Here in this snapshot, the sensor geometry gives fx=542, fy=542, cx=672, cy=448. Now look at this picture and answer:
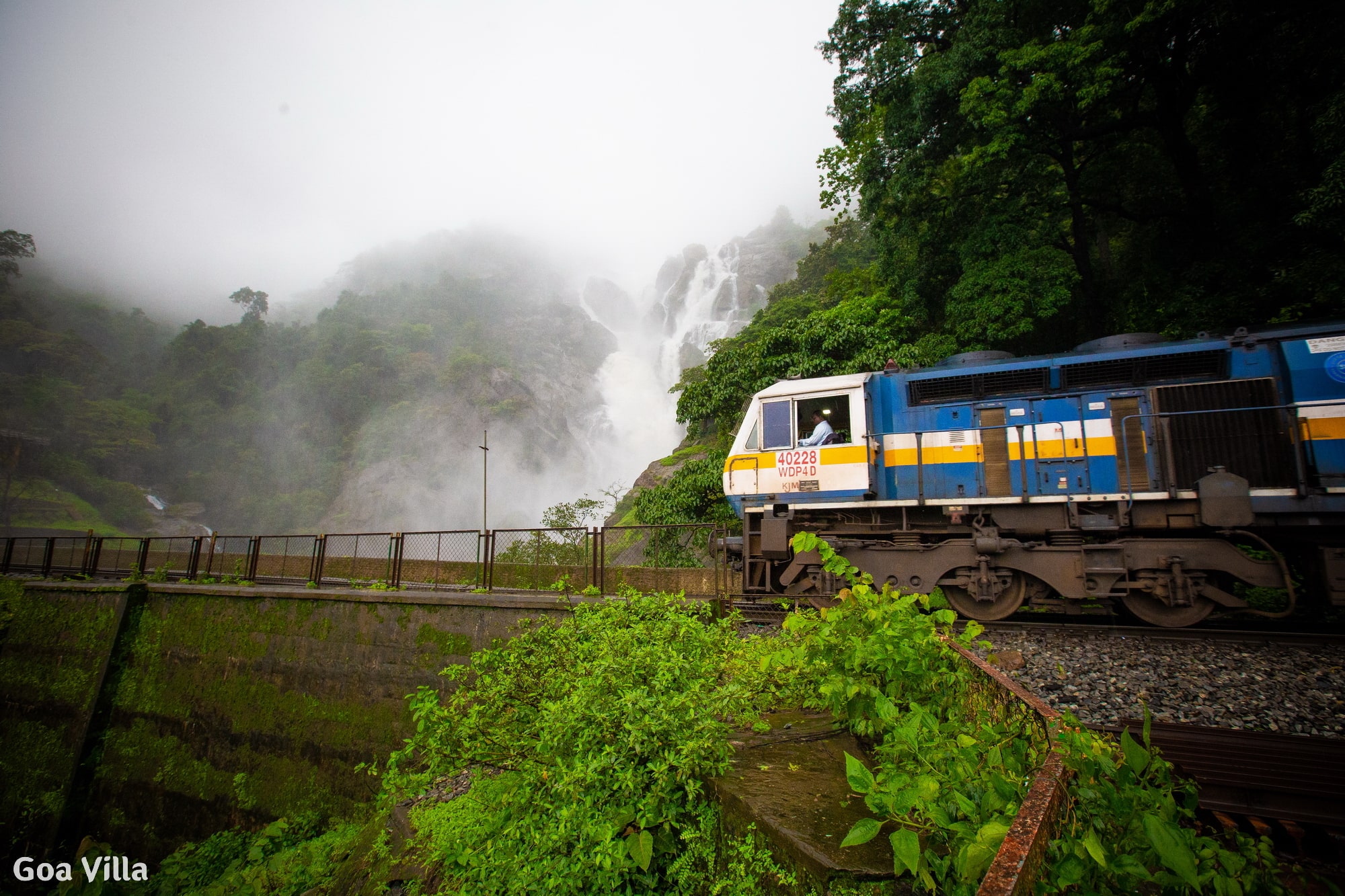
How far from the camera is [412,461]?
200 feet

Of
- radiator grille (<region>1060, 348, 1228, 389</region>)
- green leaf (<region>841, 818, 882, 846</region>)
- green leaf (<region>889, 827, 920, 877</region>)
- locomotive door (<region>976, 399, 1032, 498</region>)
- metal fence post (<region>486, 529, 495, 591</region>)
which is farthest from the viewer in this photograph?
metal fence post (<region>486, 529, 495, 591</region>)

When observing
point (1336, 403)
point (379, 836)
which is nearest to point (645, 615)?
point (379, 836)

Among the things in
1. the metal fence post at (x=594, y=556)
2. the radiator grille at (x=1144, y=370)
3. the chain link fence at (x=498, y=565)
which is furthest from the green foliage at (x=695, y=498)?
the radiator grille at (x=1144, y=370)

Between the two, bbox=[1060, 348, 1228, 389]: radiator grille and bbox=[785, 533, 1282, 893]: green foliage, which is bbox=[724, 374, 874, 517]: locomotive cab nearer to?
bbox=[1060, 348, 1228, 389]: radiator grille

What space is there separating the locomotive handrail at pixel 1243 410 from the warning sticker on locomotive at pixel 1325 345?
0.64 meters

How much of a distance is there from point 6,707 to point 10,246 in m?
90.5

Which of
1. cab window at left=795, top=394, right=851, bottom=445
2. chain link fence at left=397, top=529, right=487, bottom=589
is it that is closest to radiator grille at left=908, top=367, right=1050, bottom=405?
cab window at left=795, top=394, right=851, bottom=445

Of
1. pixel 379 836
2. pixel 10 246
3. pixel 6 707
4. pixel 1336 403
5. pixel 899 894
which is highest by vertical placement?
pixel 10 246

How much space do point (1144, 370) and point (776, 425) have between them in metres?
4.84

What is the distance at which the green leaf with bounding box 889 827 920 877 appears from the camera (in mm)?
1531

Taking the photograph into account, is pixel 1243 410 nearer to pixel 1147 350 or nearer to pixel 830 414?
pixel 1147 350

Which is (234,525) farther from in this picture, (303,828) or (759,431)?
(759,431)

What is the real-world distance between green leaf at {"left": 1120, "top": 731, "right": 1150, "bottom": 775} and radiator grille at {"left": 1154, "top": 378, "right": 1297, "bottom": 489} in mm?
7051

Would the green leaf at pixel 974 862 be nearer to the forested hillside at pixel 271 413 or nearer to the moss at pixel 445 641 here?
the moss at pixel 445 641
